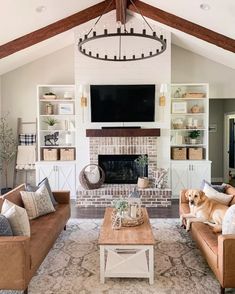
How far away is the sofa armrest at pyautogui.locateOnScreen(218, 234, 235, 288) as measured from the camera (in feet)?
9.22

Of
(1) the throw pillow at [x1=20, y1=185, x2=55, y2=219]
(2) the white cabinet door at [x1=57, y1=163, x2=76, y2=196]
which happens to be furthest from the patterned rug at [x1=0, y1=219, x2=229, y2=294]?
(2) the white cabinet door at [x1=57, y1=163, x2=76, y2=196]

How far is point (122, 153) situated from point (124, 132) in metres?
0.52

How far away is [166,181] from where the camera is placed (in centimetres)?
689

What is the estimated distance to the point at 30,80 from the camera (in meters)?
7.70

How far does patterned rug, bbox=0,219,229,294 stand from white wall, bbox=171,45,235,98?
4.35m

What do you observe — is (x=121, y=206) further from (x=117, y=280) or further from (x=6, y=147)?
(x=6, y=147)

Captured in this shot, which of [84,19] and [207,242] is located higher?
[84,19]

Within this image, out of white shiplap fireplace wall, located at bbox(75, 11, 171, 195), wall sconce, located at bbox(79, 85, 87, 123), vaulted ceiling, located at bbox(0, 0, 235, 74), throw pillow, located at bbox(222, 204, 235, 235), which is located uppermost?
vaulted ceiling, located at bbox(0, 0, 235, 74)

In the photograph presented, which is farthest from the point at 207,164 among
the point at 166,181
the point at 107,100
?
the point at 107,100

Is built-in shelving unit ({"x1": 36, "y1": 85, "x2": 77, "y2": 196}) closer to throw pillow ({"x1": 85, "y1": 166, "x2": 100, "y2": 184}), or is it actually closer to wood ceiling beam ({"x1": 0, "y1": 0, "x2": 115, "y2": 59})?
throw pillow ({"x1": 85, "y1": 166, "x2": 100, "y2": 184})

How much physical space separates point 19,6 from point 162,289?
4.58 m

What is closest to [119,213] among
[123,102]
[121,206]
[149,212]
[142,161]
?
[121,206]

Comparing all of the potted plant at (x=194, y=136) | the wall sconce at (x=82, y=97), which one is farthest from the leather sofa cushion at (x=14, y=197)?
the potted plant at (x=194, y=136)

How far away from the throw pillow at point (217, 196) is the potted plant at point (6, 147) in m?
5.19
